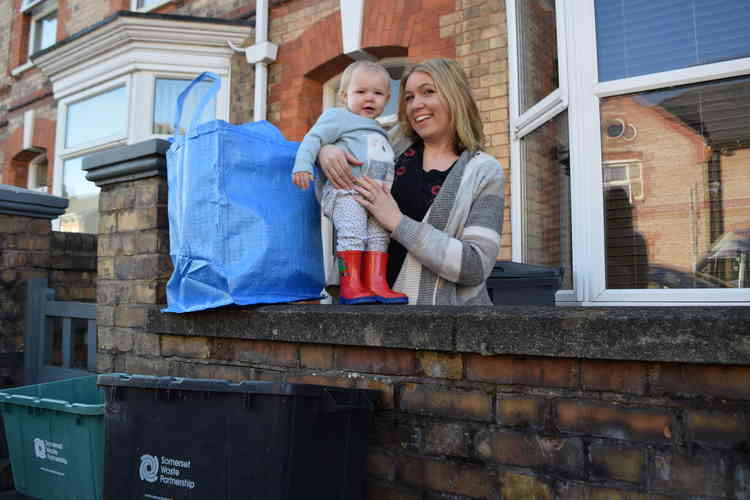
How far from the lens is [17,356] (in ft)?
12.7

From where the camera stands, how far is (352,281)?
2098 millimetres

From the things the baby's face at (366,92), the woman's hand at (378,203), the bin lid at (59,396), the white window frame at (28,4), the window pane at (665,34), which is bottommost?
the bin lid at (59,396)

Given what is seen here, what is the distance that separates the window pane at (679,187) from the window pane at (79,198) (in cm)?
677

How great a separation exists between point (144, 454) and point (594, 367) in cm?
131

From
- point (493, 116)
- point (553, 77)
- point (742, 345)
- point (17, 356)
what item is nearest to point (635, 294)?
point (553, 77)

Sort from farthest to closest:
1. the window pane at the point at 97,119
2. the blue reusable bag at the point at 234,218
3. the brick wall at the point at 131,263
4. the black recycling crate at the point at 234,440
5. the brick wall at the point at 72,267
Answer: the window pane at the point at 97,119, the brick wall at the point at 72,267, the brick wall at the point at 131,263, the blue reusable bag at the point at 234,218, the black recycling crate at the point at 234,440

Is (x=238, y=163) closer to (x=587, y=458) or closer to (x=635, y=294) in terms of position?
(x=587, y=458)

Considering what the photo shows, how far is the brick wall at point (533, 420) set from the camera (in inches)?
52.5

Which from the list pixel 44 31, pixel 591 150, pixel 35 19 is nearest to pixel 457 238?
pixel 591 150

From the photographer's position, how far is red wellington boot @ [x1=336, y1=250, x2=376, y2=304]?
2059mm

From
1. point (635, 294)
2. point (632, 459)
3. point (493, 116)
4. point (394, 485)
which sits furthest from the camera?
point (493, 116)

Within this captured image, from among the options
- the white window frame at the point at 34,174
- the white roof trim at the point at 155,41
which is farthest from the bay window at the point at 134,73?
the white window frame at the point at 34,174

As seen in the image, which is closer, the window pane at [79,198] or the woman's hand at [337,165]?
the woman's hand at [337,165]

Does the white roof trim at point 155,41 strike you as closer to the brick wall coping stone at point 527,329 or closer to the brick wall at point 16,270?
the brick wall at point 16,270
